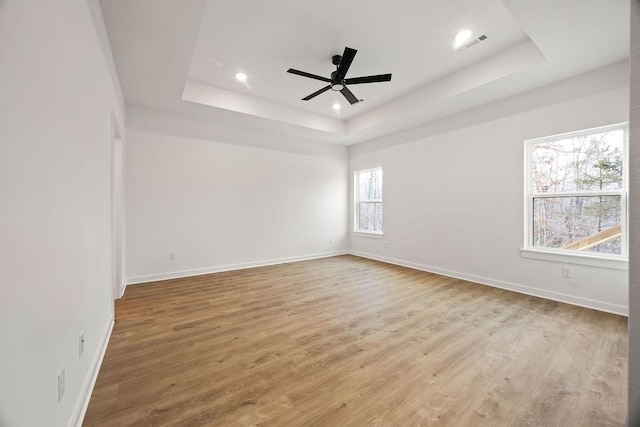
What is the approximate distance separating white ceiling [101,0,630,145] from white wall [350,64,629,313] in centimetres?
31

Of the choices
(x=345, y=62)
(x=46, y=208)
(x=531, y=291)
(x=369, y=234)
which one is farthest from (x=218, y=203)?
(x=531, y=291)

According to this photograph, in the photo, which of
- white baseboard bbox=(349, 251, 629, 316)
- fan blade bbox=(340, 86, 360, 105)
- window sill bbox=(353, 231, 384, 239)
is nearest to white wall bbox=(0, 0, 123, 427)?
fan blade bbox=(340, 86, 360, 105)

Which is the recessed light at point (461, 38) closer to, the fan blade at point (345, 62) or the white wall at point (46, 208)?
the fan blade at point (345, 62)

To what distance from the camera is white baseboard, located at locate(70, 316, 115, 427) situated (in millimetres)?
1374

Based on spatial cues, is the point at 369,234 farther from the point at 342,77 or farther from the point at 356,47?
the point at 356,47

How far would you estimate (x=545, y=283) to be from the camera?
3.36 meters

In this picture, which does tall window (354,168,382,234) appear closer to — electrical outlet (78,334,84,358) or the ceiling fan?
the ceiling fan

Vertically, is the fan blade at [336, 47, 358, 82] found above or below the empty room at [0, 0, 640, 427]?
above

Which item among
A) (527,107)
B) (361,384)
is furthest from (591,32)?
(361,384)

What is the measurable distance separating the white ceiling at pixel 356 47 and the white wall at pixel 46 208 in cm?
83

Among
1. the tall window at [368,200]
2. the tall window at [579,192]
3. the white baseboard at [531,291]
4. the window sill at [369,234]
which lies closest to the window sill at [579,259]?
the tall window at [579,192]

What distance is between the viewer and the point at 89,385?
64.1 inches

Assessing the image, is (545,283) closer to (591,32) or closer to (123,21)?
(591,32)

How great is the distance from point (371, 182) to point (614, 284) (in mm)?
4137
